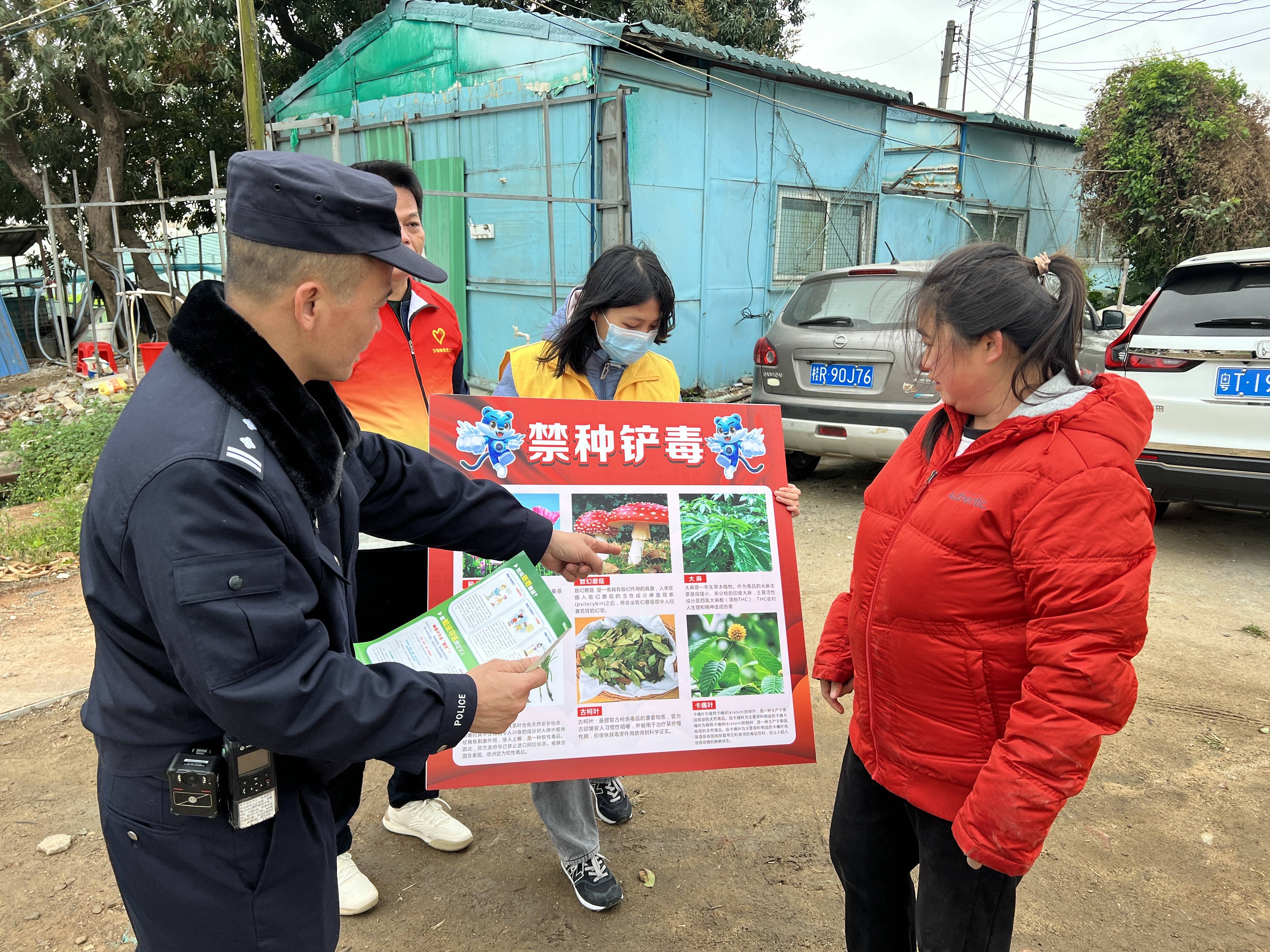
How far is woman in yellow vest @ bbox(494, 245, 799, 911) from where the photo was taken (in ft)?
8.36

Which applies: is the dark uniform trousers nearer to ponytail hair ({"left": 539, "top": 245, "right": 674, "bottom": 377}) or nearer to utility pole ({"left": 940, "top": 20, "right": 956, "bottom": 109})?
ponytail hair ({"left": 539, "top": 245, "right": 674, "bottom": 377})

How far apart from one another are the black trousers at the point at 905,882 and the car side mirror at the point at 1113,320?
498 cm

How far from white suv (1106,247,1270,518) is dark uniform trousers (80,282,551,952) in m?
4.86

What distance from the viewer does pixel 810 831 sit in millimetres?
2943

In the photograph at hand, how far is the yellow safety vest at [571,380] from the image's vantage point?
275cm

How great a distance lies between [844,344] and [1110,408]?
15.5 ft

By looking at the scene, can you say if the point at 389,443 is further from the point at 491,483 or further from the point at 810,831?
the point at 810,831

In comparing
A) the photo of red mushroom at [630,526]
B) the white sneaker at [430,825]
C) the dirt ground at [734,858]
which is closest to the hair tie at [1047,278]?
the photo of red mushroom at [630,526]

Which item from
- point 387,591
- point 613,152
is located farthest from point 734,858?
point 613,152

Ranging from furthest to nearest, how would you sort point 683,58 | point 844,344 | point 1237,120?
point 1237,120 < point 683,58 < point 844,344

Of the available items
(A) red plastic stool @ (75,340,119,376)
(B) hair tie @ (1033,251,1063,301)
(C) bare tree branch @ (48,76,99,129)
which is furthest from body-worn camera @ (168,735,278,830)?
(C) bare tree branch @ (48,76,99,129)

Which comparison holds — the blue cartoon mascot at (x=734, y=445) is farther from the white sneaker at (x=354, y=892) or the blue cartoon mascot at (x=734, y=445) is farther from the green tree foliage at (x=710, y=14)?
Answer: the green tree foliage at (x=710, y=14)

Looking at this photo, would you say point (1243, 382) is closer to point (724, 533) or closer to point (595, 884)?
point (724, 533)

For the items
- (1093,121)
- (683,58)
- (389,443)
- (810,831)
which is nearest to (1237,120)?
(1093,121)
